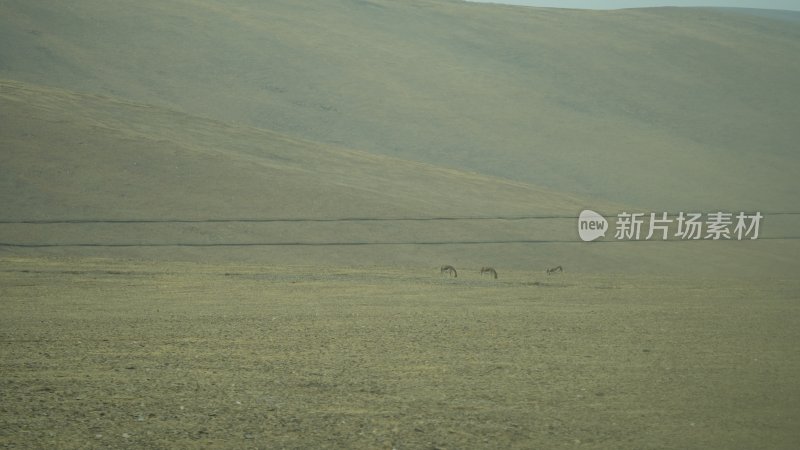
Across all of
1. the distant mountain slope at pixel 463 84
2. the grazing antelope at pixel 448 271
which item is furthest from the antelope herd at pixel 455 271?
the distant mountain slope at pixel 463 84

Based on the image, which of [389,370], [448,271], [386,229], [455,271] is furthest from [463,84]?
[389,370]

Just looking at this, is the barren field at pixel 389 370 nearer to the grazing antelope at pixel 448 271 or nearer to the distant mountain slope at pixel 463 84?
the grazing antelope at pixel 448 271

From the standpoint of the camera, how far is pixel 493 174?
3888 cm

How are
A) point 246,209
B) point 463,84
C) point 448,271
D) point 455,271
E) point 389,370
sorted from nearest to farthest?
point 389,370
point 455,271
point 448,271
point 246,209
point 463,84

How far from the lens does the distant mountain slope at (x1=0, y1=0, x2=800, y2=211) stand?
40625 mm

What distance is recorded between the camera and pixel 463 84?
50.9 metres

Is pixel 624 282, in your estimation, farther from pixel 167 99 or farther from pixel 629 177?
pixel 167 99

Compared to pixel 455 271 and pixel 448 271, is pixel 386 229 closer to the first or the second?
pixel 448 271

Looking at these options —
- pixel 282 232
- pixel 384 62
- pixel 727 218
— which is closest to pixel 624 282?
pixel 282 232

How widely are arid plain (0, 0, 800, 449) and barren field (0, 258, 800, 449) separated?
4 cm

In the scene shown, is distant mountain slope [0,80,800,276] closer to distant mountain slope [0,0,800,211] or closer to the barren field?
the barren field

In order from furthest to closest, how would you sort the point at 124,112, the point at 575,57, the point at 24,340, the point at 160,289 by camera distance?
the point at 575,57
the point at 124,112
the point at 160,289
the point at 24,340

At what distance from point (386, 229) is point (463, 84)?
94.1 ft

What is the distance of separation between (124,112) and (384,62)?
72.1 feet
